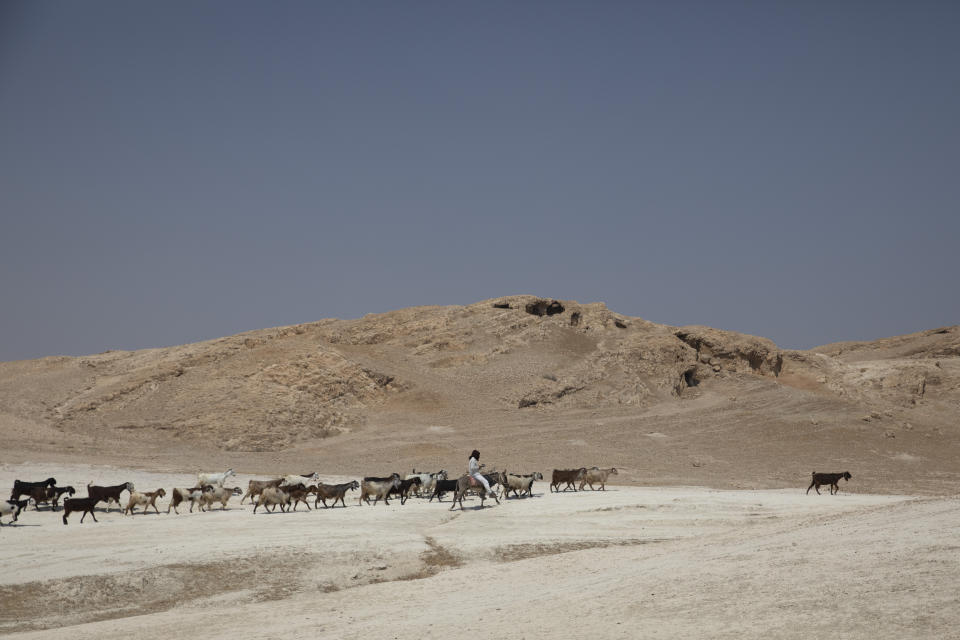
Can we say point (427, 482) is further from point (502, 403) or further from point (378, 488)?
point (502, 403)

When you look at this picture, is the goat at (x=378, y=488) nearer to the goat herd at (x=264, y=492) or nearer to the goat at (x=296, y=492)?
the goat herd at (x=264, y=492)

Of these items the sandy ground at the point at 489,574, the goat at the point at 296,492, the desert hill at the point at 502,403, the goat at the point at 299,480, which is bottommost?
the sandy ground at the point at 489,574

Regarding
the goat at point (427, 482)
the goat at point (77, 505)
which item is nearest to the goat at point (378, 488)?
the goat at point (427, 482)

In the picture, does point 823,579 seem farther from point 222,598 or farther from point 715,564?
point 222,598

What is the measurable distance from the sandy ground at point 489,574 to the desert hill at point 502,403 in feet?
50.0

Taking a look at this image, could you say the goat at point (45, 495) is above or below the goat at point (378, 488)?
above

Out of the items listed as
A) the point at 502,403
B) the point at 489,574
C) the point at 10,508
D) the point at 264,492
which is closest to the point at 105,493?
the point at 10,508

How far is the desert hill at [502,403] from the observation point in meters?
38.2

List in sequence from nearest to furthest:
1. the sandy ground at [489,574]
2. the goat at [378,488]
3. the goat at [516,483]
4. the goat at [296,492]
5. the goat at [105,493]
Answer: the sandy ground at [489,574] < the goat at [105,493] < the goat at [296,492] < the goat at [378,488] < the goat at [516,483]

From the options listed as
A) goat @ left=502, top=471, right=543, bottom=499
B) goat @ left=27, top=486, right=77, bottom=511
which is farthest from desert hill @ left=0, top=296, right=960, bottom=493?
goat @ left=27, top=486, right=77, bottom=511

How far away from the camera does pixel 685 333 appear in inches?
2406

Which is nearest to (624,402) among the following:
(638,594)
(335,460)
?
(335,460)

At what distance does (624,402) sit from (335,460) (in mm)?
21913

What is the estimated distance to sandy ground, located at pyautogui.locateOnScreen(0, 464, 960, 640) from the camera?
8.65m
